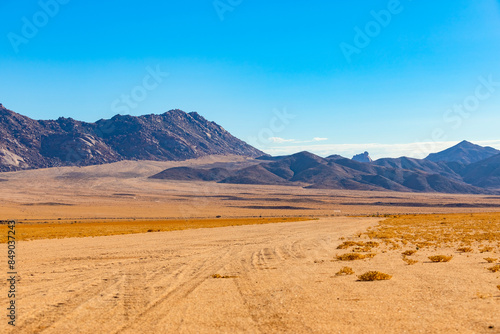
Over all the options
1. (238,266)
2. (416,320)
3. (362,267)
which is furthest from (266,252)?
(416,320)

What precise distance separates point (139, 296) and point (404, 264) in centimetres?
1211

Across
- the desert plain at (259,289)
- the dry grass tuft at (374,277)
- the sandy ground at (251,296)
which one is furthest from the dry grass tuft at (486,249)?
the dry grass tuft at (374,277)

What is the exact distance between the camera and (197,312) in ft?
36.5

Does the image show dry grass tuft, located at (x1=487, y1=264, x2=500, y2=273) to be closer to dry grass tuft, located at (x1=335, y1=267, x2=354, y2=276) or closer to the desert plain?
the desert plain

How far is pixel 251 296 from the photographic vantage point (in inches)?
509

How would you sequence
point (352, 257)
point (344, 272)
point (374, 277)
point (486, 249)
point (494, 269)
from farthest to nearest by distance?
1. point (486, 249)
2. point (352, 257)
3. point (344, 272)
4. point (494, 269)
5. point (374, 277)

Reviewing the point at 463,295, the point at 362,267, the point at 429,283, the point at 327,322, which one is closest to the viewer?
the point at 327,322

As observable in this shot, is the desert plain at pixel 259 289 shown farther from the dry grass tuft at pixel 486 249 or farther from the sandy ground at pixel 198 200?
the sandy ground at pixel 198 200

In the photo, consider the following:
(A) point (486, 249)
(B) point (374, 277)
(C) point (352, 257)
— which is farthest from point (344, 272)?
(A) point (486, 249)

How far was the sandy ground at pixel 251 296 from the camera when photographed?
9969mm

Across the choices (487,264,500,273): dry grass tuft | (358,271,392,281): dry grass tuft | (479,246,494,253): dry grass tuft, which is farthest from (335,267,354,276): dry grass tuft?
(479,246,494,253): dry grass tuft

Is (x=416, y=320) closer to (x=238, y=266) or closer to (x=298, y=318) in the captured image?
(x=298, y=318)

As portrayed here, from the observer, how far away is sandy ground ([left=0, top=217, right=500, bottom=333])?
9969 mm

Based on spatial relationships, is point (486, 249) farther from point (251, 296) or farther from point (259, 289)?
point (251, 296)
